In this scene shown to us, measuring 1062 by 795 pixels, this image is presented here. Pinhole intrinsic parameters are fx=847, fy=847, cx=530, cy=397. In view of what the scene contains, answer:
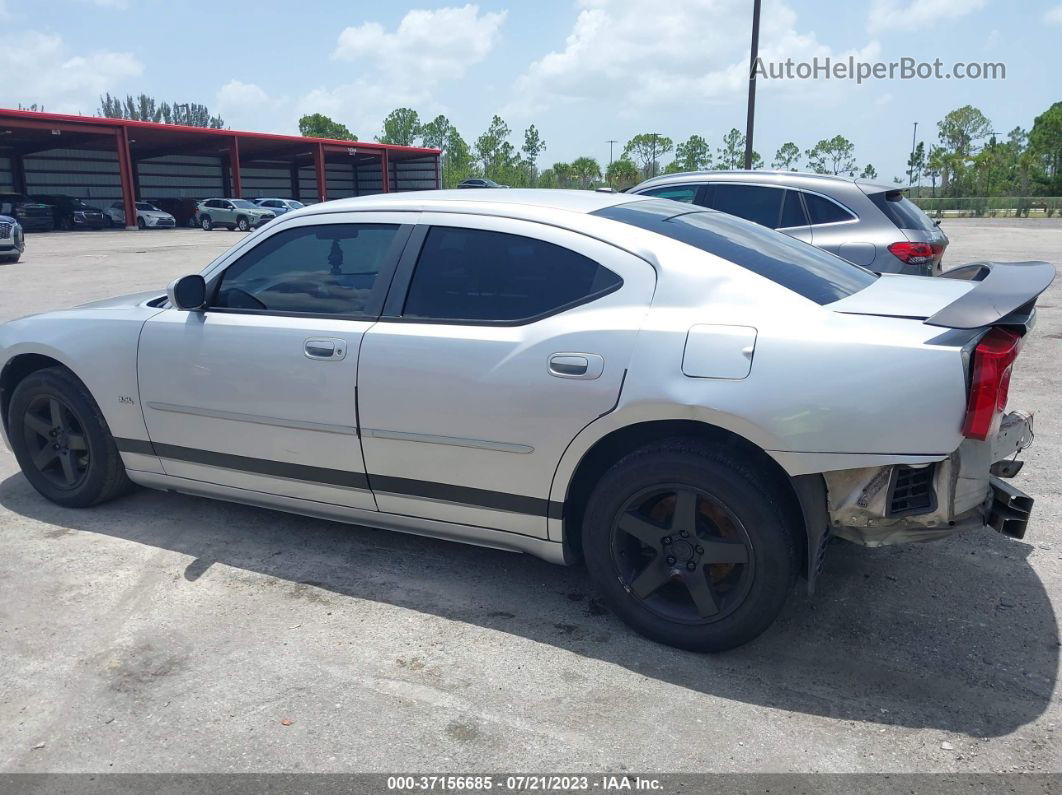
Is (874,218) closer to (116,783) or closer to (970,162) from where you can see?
(116,783)

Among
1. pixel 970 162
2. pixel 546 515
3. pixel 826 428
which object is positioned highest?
pixel 970 162

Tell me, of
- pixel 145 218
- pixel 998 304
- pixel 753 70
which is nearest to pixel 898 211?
pixel 998 304

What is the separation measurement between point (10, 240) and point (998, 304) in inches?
839

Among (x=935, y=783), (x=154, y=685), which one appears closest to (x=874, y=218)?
(x=935, y=783)

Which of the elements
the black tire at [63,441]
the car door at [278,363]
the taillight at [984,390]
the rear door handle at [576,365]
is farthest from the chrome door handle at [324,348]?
the taillight at [984,390]

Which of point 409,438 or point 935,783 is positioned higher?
point 409,438

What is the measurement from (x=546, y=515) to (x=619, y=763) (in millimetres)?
1011

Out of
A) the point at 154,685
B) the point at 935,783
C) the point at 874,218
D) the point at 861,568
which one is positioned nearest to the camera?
the point at 935,783

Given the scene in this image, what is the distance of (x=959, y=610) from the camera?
3.31 m

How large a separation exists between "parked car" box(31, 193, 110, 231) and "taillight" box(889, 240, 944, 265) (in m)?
36.8

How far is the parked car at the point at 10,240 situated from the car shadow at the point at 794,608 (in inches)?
691

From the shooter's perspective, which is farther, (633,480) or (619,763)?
(633,480)

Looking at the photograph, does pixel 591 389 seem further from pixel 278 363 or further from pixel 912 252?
pixel 912 252

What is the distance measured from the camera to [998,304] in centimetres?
273
